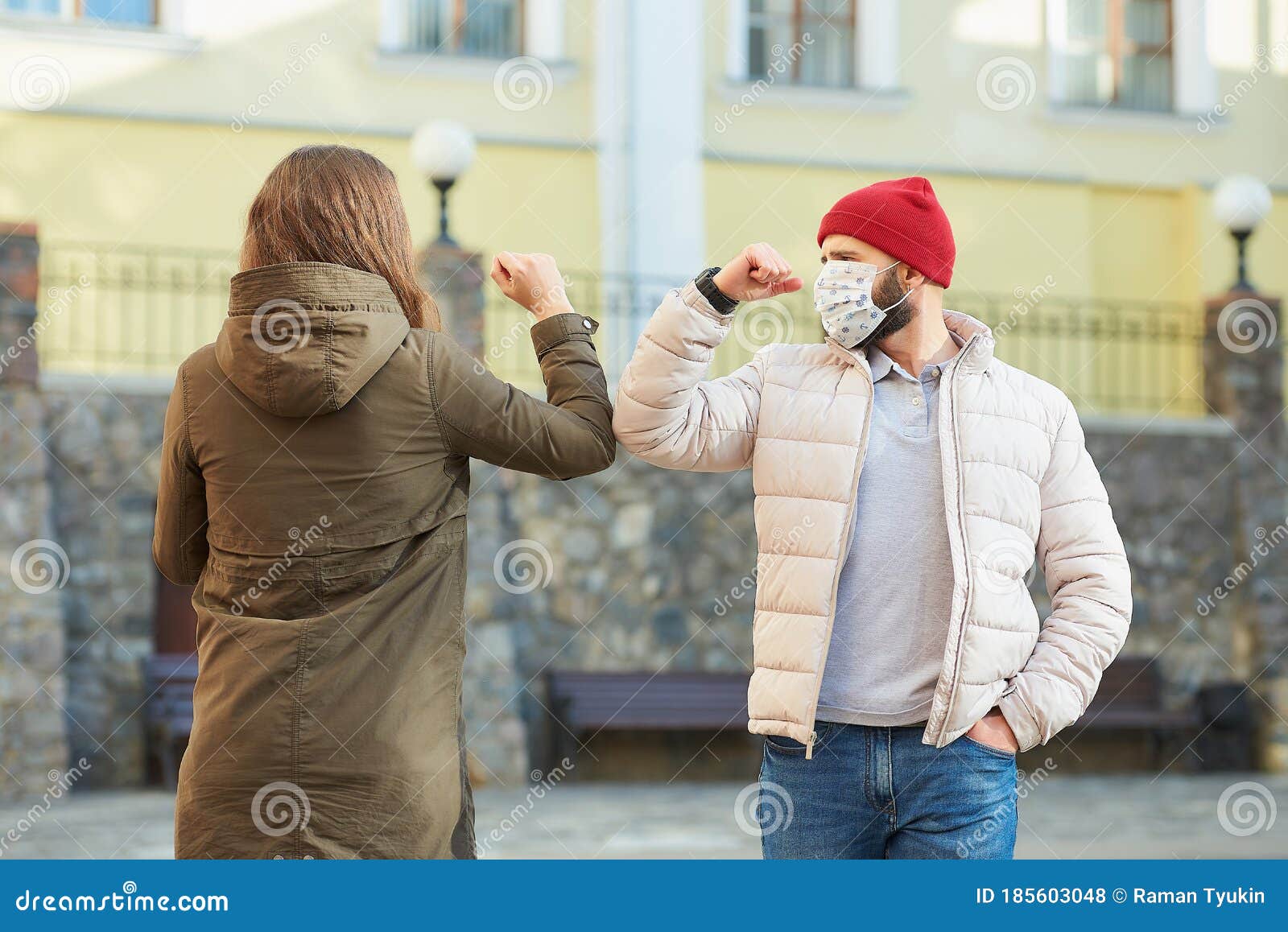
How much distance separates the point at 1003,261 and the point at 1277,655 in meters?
4.00

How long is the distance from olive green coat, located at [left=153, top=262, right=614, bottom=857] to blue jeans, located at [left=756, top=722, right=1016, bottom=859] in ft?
2.07

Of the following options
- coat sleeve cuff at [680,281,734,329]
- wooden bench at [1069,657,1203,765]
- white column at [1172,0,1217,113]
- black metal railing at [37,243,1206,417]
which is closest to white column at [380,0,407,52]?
black metal railing at [37,243,1206,417]

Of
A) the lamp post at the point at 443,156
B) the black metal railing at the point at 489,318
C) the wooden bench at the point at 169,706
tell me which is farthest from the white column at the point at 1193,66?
the wooden bench at the point at 169,706

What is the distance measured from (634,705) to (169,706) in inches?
109

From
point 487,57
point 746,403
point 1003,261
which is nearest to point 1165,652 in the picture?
point 1003,261

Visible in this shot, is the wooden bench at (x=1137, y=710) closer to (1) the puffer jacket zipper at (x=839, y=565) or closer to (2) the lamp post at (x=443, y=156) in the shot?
(2) the lamp post at (x=443, y=156)

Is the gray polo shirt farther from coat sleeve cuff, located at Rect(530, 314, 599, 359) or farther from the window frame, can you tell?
the window frame

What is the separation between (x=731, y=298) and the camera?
2951 millimetres

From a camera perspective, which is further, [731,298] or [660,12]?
[660,12]

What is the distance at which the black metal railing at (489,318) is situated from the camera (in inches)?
426

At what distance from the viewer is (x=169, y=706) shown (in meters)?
9.11

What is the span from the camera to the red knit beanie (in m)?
3.06
